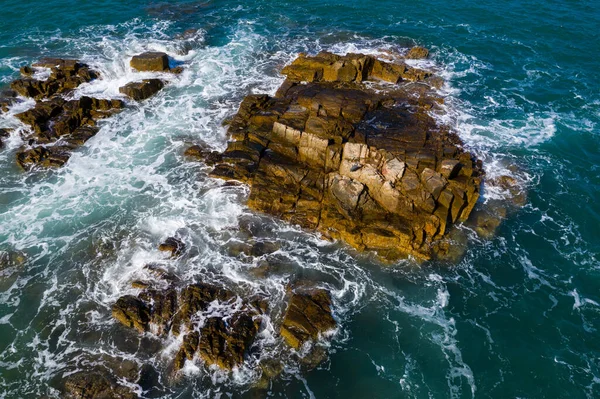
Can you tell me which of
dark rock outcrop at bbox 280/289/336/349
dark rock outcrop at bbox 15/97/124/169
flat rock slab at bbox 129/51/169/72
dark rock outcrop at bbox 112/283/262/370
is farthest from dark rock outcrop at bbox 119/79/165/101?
dark rock outcrop at bbox 280/289/336/349

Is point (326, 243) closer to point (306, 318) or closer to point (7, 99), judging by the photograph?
point (306, 318)

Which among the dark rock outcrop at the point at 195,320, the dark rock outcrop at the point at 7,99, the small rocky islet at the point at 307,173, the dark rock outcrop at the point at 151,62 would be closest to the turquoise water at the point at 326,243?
the dark rock outcrop at the point at 195,320

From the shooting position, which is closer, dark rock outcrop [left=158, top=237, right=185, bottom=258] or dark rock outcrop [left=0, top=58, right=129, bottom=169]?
dark rock outcrop [left=158, top=237, right=185, bottom=258]

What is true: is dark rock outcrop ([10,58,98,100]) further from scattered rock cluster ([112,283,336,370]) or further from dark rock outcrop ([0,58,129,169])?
scattered rock cluster ([112,283,336,370])

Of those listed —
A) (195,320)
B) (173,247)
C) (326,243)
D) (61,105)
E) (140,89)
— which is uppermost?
(140,89)

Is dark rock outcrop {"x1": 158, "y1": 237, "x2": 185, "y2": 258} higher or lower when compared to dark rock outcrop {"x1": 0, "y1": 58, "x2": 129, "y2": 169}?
lower

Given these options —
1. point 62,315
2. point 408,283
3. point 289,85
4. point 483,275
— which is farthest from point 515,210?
point 62,315

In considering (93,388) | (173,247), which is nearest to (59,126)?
(173,247)
